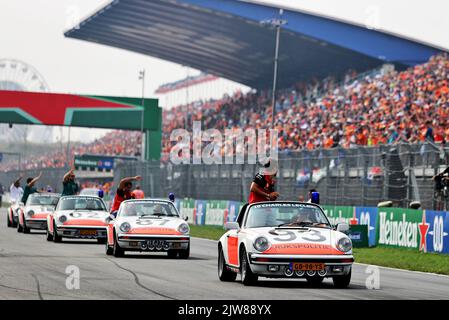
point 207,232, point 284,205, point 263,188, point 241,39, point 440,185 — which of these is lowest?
Answer: point 207,232

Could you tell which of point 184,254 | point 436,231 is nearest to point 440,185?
point 436,231

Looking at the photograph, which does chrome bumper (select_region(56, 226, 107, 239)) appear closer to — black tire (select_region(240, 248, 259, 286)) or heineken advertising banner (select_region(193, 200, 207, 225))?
black tire (select_region(240, 248, 259, 286))

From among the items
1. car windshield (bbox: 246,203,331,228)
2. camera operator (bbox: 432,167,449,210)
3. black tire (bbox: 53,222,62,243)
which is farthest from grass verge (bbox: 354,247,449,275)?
black tire (bbox: 53,222,62,243)

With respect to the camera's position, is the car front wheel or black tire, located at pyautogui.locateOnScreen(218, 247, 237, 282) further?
the car front wheel

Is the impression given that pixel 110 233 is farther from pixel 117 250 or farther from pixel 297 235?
pixel 297 235

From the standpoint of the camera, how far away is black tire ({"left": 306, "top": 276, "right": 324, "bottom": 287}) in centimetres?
1518

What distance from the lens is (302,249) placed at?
1507cm

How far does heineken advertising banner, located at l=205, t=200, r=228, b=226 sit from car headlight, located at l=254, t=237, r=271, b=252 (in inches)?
949

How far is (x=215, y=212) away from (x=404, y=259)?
17.8 meters

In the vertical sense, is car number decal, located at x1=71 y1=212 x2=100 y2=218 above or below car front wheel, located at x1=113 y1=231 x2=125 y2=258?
above

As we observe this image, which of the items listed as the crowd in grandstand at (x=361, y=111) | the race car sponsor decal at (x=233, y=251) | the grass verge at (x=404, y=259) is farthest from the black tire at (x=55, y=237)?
the race car sponsor decal at (x=233, y=251)

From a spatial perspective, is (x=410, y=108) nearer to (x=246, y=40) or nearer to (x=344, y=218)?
(x=344, y=218)

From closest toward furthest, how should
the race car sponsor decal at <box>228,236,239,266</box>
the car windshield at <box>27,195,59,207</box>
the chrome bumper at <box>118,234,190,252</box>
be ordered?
1. the race car sponsor decal at <box>228,236,239,266</box>
2. the chrome bumper at <box>118,234,190,252</box>
3. the car windshield at <box>27,195,59,207</box>

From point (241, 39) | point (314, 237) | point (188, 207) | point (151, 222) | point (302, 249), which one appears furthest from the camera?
point (241, 39)
